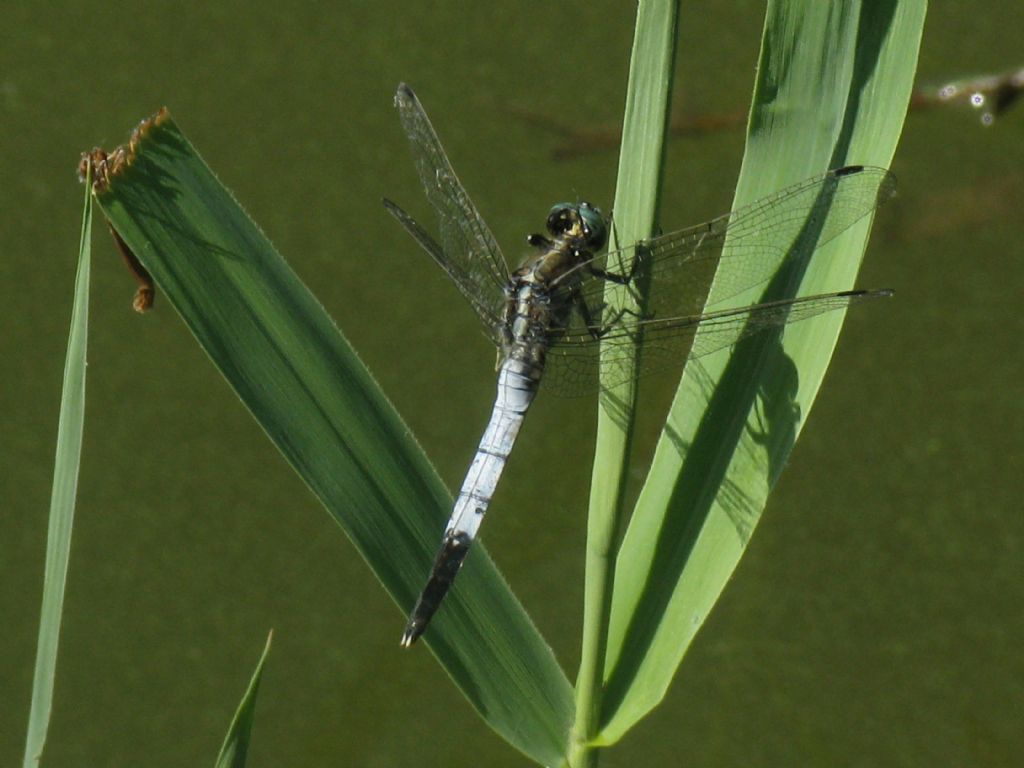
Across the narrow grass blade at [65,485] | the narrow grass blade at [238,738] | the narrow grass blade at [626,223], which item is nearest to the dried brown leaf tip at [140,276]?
the narrow grass blade at [65,485]

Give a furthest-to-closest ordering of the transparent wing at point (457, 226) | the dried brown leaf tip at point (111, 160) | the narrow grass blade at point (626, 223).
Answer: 1. the transparent wing at point (457, 226)
2. the narrow grass blade at point (626, 223)
3. the dried brown leaf tip at point (111, 160)

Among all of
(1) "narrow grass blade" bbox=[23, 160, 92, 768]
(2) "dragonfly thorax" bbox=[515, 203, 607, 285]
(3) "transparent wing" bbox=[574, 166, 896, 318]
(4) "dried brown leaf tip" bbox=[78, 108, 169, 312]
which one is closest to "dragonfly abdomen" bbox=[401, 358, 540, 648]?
(2) "dragonfly thorax" bbox=[515, 203, 607, 285]

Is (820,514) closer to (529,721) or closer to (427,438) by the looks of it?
(427,438)

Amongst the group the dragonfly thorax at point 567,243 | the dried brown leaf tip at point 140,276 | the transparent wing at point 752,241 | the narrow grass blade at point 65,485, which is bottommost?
the narrow grass blade at point 65,485

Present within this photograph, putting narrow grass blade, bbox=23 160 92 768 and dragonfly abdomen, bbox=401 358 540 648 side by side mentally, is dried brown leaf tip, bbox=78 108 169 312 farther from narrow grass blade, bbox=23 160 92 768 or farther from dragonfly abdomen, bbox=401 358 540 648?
dragonfly abdomen, bbox=401 358 540 648

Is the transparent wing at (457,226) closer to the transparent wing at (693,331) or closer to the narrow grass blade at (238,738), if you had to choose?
the transparent wing at (693,331)

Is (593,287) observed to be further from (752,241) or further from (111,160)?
(111,160)
